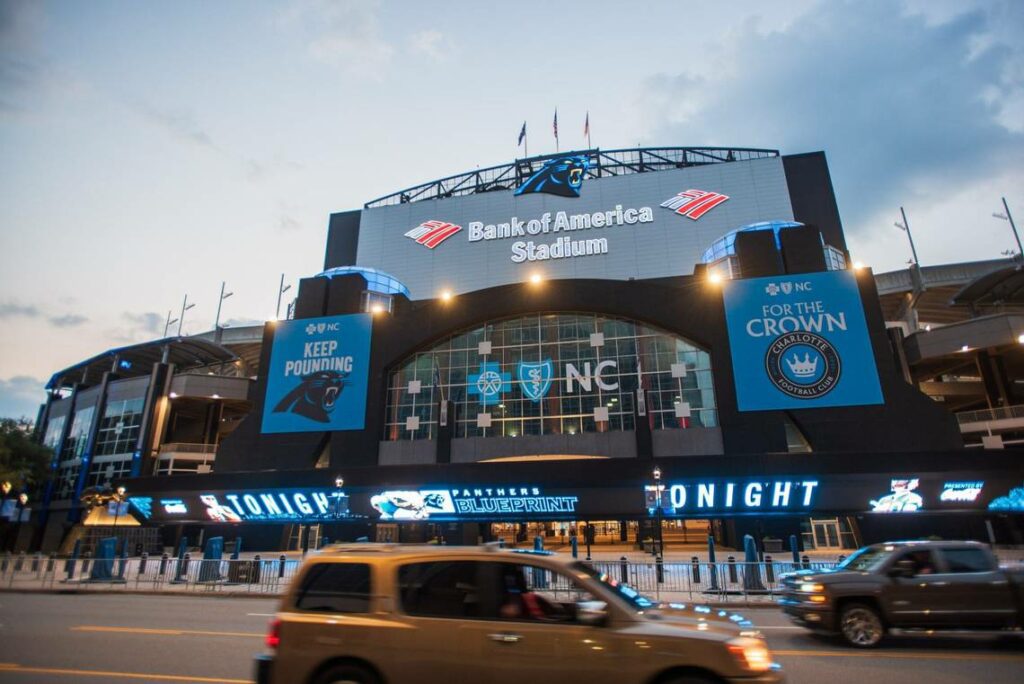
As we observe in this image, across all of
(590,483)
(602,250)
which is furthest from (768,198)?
(590,483)

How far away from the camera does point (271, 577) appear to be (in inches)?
824

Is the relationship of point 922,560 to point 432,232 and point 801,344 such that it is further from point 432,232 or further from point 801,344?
point 432,232

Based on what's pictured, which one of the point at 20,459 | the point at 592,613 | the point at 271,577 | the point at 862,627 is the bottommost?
the point at 862,627

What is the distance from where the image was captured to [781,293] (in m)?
35.5

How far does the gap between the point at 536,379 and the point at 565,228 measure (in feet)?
89.1

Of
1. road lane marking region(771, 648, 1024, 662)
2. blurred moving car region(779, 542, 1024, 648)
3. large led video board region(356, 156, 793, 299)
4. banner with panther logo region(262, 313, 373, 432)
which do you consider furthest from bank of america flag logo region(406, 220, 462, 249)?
road lane marking region(771, 648, 1024, 662)

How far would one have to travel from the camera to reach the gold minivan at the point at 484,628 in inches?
202

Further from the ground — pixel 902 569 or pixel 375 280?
pixel 375 280

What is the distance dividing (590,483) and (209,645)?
24.4 metres

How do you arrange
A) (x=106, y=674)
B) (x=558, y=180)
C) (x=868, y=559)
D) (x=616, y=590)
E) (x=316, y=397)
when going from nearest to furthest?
(x=616, y=590)
(x=106, y=674)
(x=868, y=559)
(x=316, y=397)
(x=558, y=180)

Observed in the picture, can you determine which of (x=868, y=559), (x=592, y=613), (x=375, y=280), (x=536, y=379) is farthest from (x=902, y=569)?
(x=375, y=280)

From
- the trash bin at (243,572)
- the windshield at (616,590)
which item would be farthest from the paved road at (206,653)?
the trash bin at (243,572)

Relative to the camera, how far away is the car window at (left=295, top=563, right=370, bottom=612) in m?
5.82

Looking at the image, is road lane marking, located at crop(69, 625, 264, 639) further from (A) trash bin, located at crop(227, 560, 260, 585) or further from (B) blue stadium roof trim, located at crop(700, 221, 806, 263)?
(B) blue stadium roof trim, located at crop(700, 221, 806, 263)
